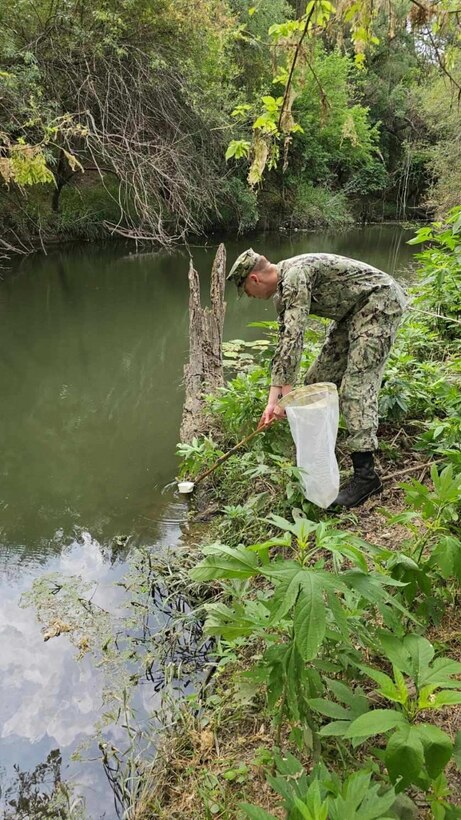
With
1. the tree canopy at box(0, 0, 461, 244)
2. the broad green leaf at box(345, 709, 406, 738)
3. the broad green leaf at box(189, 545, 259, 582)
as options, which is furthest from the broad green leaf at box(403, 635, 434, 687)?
the tree canopy at box(0, 0, 461, 244)

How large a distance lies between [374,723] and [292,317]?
1864 millimetres

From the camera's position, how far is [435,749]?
108cm

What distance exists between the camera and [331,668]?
1.46m

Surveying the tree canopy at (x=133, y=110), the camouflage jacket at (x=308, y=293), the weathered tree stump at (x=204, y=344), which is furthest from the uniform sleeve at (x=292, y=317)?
the tree canopy at (x=133, y=110)

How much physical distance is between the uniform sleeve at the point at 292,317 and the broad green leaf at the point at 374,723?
5.80ft

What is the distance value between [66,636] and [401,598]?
5.83 ft

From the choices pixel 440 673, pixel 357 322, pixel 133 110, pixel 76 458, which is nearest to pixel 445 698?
pixel 440 673

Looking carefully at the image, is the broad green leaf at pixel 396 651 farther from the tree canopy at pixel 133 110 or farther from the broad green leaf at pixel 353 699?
the tree canopy at pixel 133 110

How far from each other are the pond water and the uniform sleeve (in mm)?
1480

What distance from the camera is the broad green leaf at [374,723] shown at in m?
1.06

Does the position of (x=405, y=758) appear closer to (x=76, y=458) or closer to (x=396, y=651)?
(x=396, y=651)

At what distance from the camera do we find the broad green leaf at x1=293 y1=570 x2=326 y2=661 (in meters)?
1.15

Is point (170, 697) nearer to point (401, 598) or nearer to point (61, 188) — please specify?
point (401, 598)

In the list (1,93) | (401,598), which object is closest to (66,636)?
(401,598)
